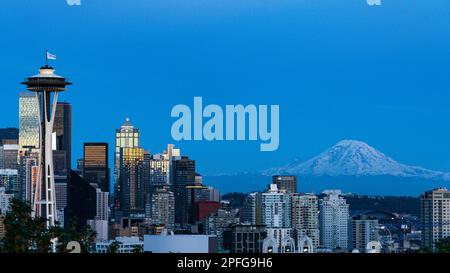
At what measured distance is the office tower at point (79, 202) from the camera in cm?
1598

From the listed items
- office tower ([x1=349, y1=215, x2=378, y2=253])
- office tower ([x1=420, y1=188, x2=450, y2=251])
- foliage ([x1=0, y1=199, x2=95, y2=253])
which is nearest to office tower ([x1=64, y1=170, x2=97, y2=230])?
Answer: foliage ([x1=0, y1=199, x2=95, y2=253])

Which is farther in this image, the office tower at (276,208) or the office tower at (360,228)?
the office tower at (276,208)

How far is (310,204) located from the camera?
13117 mm

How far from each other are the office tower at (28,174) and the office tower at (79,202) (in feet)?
2.53

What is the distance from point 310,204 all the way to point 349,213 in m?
1.59

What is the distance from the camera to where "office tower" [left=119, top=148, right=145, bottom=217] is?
10844 mm

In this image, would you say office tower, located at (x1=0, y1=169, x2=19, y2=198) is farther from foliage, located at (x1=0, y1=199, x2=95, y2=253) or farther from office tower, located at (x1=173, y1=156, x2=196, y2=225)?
office tower, located at (x1=173, y1=156, x2=196, y2=225)

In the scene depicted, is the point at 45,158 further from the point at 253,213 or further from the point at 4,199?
the point at 253,213

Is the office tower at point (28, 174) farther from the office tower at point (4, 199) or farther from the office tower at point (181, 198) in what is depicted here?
the office tower at point (181, 198)

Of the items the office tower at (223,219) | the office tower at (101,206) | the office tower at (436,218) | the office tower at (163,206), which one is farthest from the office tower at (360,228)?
the office tower at (101,206)

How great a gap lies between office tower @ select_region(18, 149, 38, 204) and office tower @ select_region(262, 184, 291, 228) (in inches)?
286
